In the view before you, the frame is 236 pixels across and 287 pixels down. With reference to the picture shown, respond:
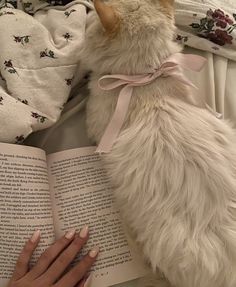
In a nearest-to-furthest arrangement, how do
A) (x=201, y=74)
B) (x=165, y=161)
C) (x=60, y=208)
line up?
(x=165, y=161) → (x=60, y=208) → (x=201, y=74)

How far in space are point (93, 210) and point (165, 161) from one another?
0.65 ft

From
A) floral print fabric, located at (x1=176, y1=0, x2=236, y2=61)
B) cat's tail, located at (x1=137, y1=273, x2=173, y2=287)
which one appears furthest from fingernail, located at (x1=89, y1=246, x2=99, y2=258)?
floral print fabric, located at (x1=176, y1=0, x2=236, y2=61)

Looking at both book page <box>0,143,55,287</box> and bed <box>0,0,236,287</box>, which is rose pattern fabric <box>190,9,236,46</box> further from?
book page <box>0,143,55,287</box>

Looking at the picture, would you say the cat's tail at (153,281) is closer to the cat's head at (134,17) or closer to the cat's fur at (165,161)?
the cat's fur at (165,161)

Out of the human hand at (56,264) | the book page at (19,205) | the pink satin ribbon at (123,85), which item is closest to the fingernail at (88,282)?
the human hand at (56,264)

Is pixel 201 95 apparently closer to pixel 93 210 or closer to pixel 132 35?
pixel 132 35

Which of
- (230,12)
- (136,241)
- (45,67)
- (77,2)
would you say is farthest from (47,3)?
(136,241)

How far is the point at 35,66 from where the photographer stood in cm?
92

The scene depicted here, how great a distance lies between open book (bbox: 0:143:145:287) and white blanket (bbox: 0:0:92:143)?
0.22 feet

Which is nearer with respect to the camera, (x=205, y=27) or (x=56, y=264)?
(x=56, y=264)

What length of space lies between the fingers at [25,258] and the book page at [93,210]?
0.21 ft

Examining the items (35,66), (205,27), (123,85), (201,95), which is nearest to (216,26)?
(205,27)

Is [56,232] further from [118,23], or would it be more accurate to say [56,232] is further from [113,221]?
[118,23]

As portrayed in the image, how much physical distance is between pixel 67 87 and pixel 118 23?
0.19 metres
